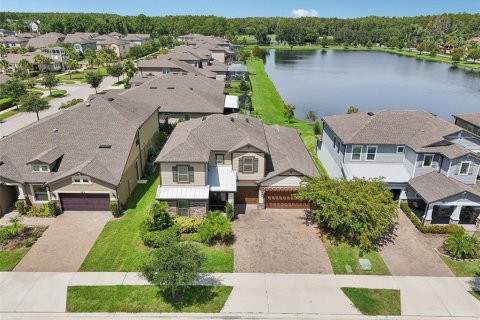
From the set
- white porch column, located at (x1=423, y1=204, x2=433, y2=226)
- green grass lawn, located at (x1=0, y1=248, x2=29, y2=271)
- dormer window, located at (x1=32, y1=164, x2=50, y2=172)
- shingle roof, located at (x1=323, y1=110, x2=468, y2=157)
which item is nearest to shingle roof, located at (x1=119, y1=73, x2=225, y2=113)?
shingle roof, located at (x1=323, y1=110, x2=468, y2=157)

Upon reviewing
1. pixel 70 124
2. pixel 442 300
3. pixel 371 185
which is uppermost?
pixel 70 124

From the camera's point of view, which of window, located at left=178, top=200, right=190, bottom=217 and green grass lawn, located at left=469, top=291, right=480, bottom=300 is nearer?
green grass lawn, located at left=469, top=291, right=480, bottom=300

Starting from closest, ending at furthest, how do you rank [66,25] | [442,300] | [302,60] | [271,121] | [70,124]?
[442,300]
[70,124]
[271,121]
[302,60]
[66,25]

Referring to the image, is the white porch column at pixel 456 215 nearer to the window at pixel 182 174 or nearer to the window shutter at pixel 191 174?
the window shutter at pixel 191 174

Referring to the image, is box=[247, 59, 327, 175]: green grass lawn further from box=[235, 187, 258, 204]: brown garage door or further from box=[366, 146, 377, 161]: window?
box=[235, 187, 258, 204]: brown garage door

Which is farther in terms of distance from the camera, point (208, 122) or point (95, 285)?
point (208, 122)

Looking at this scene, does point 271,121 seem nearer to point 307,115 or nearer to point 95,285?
point 307,115

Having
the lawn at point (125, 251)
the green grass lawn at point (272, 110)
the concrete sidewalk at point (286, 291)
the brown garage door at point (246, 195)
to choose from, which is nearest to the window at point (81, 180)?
the lawn at point (125, 251)

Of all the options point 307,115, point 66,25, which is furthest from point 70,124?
point 66,25
